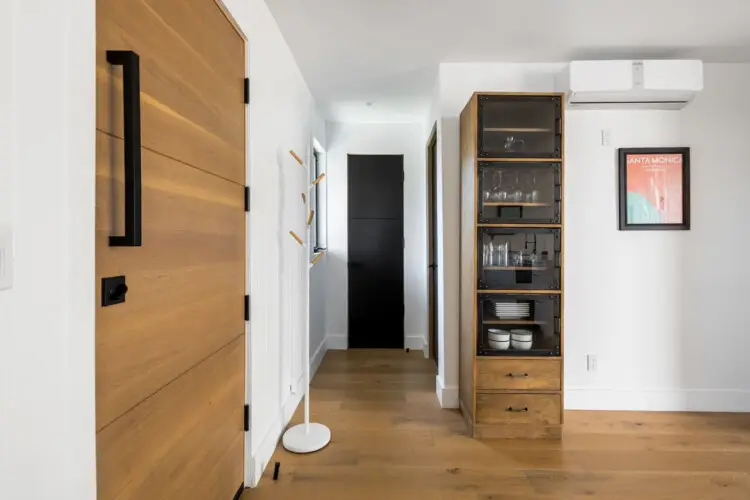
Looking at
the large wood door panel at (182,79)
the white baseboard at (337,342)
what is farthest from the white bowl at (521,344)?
the white baseboard at (337,342)

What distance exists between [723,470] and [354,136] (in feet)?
13.2

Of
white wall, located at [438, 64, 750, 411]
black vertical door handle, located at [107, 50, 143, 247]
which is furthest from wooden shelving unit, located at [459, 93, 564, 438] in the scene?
black vertical door handle, located at [107, 50, 143, 247]

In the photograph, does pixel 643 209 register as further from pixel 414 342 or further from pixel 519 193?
pixel 414 342

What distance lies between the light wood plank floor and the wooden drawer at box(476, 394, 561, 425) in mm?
129

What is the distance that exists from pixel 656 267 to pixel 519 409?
150cm

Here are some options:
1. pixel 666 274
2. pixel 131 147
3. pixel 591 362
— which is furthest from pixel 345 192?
pixel 131 147

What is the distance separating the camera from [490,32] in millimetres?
2523

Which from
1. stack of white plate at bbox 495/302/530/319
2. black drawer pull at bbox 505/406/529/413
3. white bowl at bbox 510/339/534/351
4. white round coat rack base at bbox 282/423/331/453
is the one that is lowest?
white round coat rack base at bbox 282/423/331/453

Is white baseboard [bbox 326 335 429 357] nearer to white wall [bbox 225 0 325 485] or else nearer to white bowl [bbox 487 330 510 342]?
white wall [bbox 225 0 325 485]

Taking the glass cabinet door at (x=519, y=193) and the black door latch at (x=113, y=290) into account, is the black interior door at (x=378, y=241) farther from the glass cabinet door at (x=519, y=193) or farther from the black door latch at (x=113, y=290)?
the black door latch at (x=113, y=290)

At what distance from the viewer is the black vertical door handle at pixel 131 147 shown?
3.13ft

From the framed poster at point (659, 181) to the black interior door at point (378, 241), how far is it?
224 centimetres

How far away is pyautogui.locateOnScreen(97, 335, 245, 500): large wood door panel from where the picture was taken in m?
1.06
